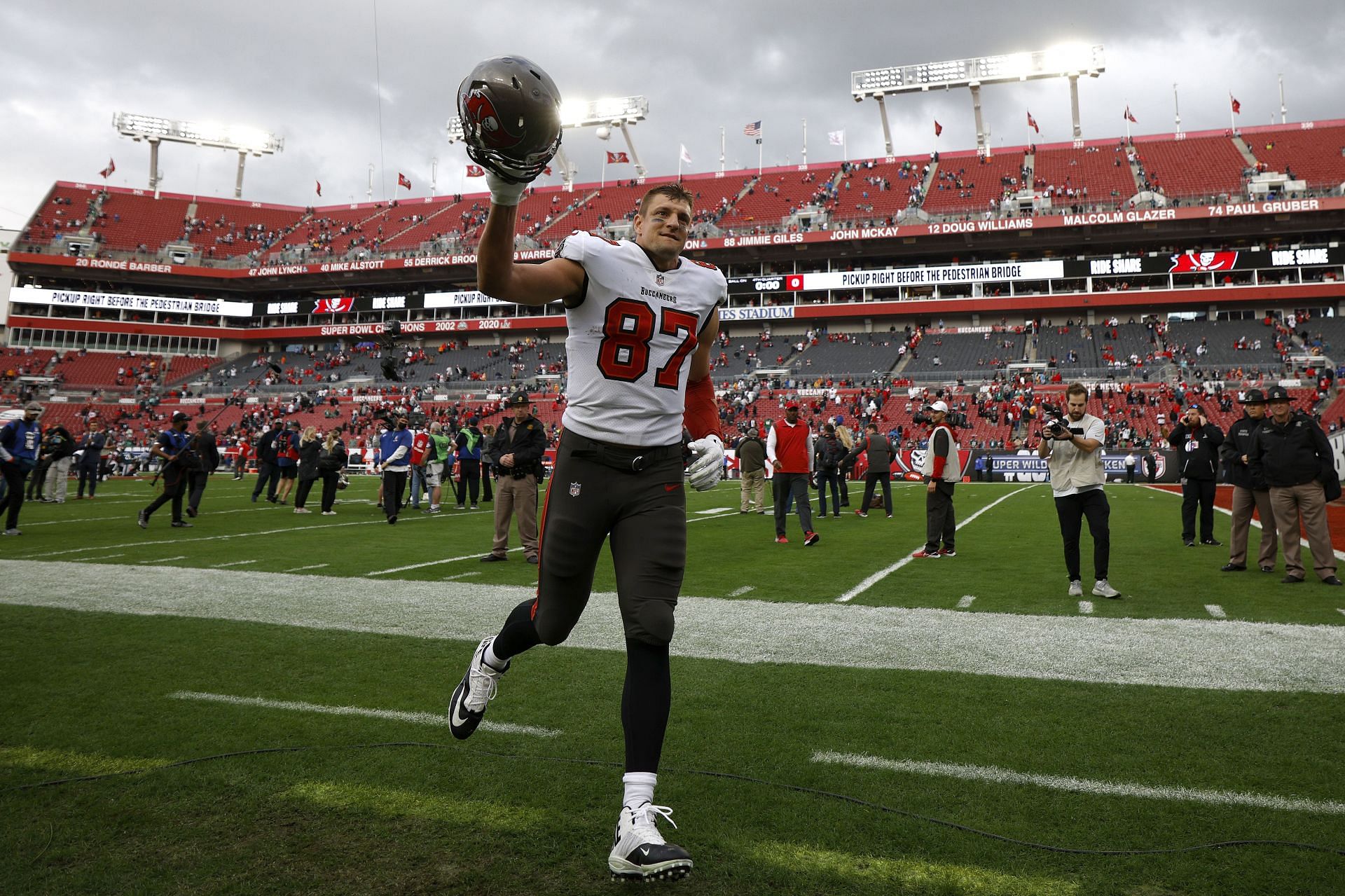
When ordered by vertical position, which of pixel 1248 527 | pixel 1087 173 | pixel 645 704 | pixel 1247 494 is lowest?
pixel 645 704

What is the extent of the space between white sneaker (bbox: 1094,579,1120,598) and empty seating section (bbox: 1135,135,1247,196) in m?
50.9

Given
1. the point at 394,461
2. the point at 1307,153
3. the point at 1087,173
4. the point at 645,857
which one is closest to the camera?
the point at 645,857

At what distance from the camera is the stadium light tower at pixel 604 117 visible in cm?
6262

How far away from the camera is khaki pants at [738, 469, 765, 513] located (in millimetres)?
16266

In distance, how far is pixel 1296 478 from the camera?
8.05 metres

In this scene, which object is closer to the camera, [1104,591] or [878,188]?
[1104,591]

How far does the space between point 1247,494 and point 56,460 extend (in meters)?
19.9

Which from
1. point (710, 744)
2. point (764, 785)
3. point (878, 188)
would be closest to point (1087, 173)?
point (878, 188)

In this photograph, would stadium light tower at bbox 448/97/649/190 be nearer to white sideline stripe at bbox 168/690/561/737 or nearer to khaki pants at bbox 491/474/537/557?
khaki pants at bbox 491/474/537/557

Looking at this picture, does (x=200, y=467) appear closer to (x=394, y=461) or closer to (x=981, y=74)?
(x=394, y=461)

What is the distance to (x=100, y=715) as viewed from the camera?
3670 millimetres

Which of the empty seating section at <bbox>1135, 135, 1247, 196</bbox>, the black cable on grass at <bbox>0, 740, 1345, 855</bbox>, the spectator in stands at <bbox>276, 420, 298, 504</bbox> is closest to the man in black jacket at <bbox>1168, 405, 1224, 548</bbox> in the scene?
the black cable on grass at <bbox>0, 740, 1345, 855</bbox>

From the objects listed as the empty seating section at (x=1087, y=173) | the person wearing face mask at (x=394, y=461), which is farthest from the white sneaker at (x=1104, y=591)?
the empty seating section at (x=1087, y=173)

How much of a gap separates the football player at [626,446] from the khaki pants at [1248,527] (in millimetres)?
7969
